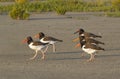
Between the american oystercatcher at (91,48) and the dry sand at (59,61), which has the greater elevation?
the american oystercatcher at (91,48)

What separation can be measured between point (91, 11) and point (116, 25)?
16.5m

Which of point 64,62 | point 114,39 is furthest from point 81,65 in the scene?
point 114,39

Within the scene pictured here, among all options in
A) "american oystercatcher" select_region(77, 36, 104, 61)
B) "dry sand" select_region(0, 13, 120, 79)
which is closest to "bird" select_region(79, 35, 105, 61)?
"american oystercatcher" select_region(77, 36, 104, 61)

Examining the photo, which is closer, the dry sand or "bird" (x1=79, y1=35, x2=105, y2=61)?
the dry sand

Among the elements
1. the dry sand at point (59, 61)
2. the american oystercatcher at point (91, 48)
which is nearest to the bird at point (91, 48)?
the american oystercatcher at point (91, 48)

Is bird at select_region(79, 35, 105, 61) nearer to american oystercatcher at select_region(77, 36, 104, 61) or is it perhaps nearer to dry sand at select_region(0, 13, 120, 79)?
american oystercatcher at select_region(77, 36, 104, 61)

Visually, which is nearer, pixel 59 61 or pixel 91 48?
pixel 59 61

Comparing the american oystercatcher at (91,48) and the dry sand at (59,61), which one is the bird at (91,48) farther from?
the dry sand at (59,61)

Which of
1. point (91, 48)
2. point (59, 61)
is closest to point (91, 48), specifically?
point (91, 48)

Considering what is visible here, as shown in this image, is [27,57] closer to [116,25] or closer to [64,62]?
[64,62]

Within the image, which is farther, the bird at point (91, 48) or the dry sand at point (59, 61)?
the bird at point (91, 48)

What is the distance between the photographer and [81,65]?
56.2ft

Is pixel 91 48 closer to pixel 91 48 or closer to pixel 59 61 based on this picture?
pixel 91 48

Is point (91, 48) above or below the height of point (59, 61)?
above
